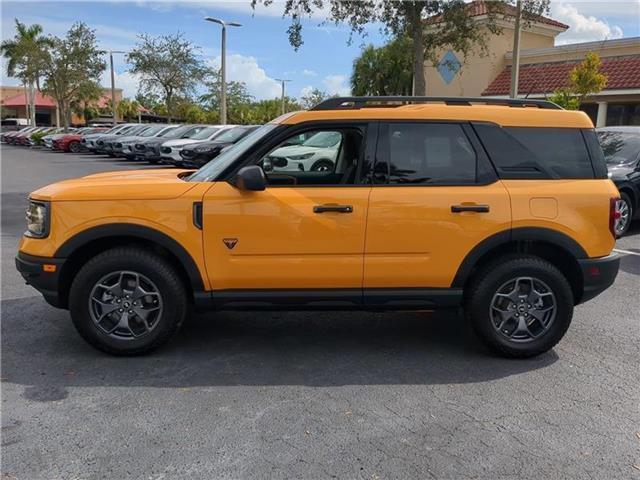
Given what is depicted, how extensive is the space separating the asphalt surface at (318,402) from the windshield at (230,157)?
1332 mm

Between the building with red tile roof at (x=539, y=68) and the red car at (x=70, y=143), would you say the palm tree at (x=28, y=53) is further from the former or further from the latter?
the building with red tile roof at (x=539, y=68)

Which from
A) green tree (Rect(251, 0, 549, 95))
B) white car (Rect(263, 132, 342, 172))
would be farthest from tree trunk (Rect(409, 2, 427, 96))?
white car (Rect(263, 132, 342, 172))

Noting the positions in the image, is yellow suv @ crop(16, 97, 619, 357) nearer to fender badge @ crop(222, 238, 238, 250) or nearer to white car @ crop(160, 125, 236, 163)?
fender badge @ crop(222, 238, 238, 250)

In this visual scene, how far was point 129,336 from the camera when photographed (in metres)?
4.41

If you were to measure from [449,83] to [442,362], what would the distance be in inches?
915

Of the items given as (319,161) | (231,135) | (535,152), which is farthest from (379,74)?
(535,152)

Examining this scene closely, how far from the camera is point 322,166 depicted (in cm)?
537

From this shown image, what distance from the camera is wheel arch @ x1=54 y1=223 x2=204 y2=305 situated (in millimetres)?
4242

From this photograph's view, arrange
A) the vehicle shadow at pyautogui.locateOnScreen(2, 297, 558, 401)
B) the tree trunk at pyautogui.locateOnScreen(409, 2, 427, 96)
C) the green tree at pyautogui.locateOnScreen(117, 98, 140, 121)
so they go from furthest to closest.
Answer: the green tree at pyautogui.locateOnScreen(117, 98, 140, 121) → the tree trunk at pyautogui.locateOnScreen(409, 2, 427, 96) → the vehicle shadow at pyautogui.locateOnScreen(2, 297, 558, 401)

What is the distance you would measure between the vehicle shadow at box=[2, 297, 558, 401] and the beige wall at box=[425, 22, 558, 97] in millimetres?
20725

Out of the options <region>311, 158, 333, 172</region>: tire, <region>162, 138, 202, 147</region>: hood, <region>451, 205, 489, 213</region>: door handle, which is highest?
<region>162, 138, 202, 147</region>: hood

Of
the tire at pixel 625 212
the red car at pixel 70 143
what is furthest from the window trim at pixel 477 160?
the red car at pixel 70 143

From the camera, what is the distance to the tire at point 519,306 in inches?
174

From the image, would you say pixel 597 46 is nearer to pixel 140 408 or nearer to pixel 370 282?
pixel 370 282
